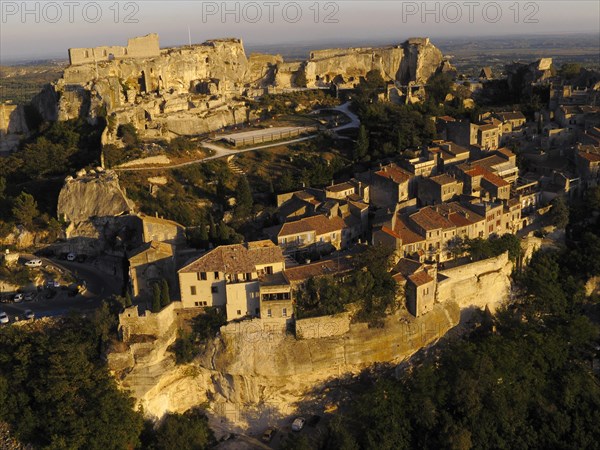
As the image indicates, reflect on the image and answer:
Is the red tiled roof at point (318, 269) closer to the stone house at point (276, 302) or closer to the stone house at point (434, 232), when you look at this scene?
the stone house at point (276, 302)

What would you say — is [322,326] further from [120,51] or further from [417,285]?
[120,51]

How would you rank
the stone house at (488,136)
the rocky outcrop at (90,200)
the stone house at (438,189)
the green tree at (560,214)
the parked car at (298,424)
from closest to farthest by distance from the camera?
1. the parked car at (298,424)
2. the green tree at (560,214)
3. the stone house at (438,189)
4. the rocky outcrop at (90,200)
5. the stone house at (488,136)

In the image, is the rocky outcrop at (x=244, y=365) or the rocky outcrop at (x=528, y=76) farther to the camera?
the rocky outcrop at (x=528, y=76)

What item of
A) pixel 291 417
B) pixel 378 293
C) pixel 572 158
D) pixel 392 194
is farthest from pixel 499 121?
pixel 291 417

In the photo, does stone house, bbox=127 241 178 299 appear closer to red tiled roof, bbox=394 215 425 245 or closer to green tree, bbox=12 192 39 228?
green tree, bbox=12 192 39 228

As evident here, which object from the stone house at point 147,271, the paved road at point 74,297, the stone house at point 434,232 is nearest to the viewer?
the stone house at point 147,271

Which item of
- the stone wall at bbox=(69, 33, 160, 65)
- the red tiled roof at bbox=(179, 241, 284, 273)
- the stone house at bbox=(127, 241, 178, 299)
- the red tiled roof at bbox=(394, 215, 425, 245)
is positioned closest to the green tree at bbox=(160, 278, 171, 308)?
the red tiled roof at bbox=(179, 241, 284, 273)

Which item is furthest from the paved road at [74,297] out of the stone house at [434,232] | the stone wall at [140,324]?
the stone house at [434,232]

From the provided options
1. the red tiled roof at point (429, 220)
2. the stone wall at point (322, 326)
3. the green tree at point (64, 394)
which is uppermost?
the red tiled roof at point (429, 220)
